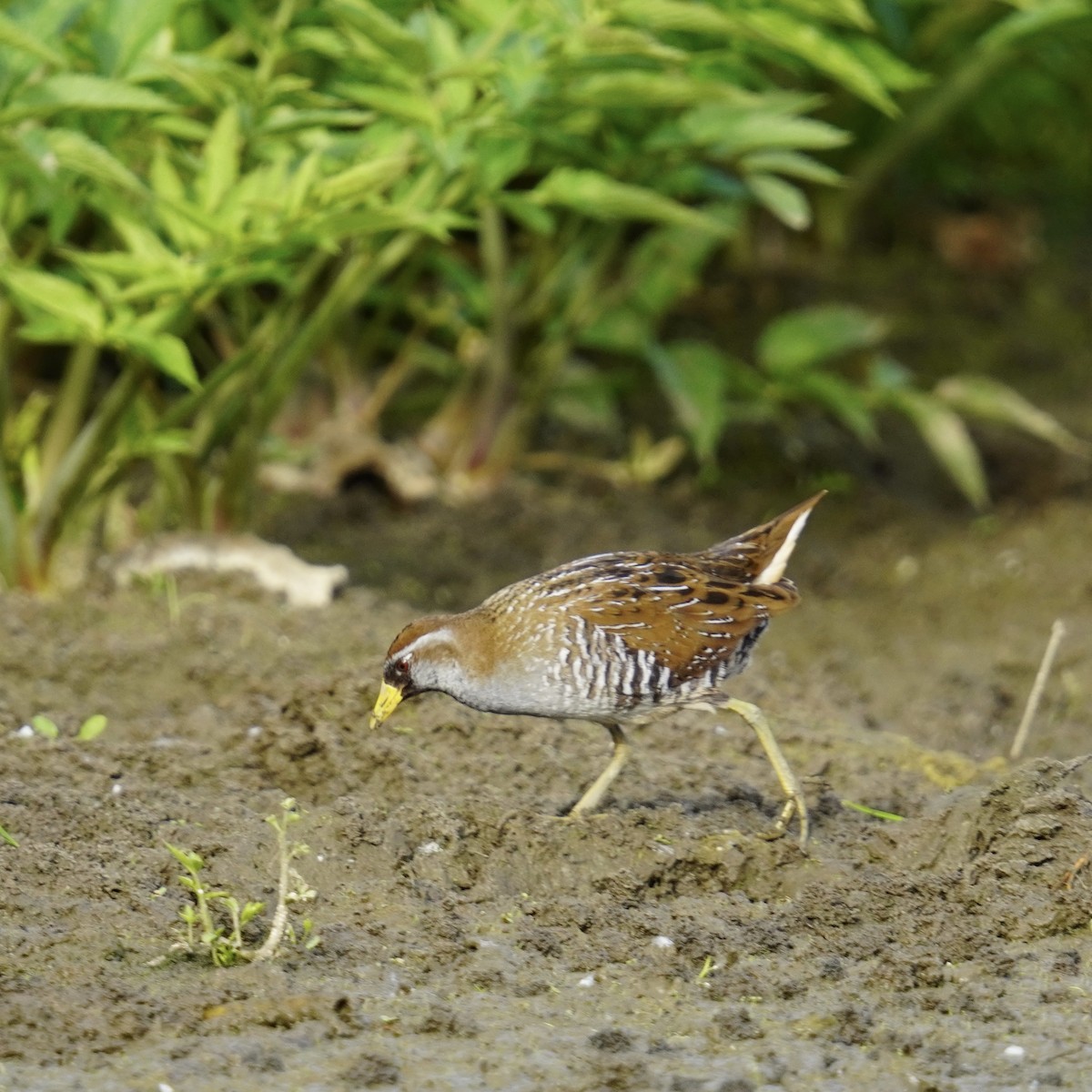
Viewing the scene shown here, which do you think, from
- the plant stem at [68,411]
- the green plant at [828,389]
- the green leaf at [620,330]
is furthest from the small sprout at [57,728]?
the green leaf at [620,330]

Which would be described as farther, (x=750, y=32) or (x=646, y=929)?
(x=750, y=32)

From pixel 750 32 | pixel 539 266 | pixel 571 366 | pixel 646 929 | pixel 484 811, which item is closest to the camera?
pixel 646 929

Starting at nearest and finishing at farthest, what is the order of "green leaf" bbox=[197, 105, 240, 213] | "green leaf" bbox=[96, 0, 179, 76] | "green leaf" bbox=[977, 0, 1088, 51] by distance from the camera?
1. "green leaf" bbox=[96, 0, 179, 76]
2. "green leaf" bbox=[197, 105, 240, 213]
3. "green leaf" bbox=[977, 0, 1088, 51]

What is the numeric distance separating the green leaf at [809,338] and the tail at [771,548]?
262 centimetres

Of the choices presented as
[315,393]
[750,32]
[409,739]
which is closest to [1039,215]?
[315,393]

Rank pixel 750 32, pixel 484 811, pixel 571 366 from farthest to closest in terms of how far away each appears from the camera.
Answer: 1. pixel 571 366
2. pixel 750 32
3. pixel 484 811

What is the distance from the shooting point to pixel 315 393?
7.98 metres

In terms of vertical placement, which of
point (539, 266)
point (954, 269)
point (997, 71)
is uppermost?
point (997, 71)

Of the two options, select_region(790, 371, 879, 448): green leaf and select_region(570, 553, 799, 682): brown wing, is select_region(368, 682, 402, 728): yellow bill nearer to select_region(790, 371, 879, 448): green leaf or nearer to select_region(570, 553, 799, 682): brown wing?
select_region(570, 553, 799, 682): brown wing

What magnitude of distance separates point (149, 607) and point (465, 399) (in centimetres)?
220

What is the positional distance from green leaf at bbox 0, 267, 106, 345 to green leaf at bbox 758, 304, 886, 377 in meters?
3.28

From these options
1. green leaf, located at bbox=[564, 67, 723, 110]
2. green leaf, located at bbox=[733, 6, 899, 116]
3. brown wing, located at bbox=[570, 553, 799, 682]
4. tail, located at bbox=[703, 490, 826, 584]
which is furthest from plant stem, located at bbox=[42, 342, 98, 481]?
green leaf, located at bbox=[733, 6, 899, 116]

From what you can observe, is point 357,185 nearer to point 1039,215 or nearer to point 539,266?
point 539,266

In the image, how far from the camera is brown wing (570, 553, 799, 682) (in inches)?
184
